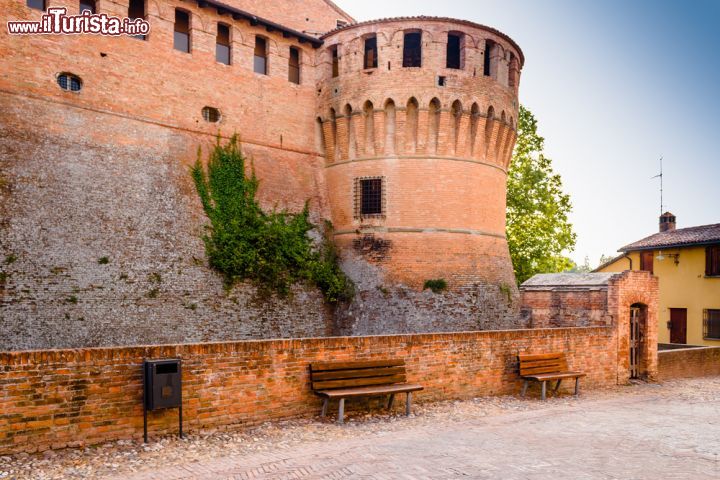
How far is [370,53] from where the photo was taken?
20391 millimetres

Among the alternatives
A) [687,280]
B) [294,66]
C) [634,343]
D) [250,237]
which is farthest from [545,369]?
[687,280]

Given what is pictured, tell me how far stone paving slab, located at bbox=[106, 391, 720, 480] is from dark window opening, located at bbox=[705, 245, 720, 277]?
58.2 ft

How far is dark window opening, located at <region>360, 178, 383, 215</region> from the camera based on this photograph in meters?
19.7

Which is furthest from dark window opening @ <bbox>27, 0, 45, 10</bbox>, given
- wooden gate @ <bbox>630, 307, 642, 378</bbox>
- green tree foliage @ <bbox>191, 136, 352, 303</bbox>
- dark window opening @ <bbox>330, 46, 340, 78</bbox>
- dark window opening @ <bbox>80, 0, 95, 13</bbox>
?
wooden gate @ <bbox>630, 307, 642, 378</bbox>

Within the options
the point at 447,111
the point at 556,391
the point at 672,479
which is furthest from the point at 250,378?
the point at 447,111

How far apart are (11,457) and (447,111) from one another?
16.6 meters

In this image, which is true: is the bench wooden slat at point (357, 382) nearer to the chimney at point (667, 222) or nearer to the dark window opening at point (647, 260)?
the dark window opening at point (647, 260)

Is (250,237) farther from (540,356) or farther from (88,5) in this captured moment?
(540,356)

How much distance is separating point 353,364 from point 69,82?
40.6ft

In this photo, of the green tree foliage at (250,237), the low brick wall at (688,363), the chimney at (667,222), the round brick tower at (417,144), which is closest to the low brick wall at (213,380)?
the low brick wall at (688,363)

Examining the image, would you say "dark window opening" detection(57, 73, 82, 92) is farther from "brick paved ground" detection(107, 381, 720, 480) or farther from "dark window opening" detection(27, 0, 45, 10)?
"brick paved ground" detection(107, 381, 720, 480)

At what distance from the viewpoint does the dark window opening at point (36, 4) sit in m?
15.0

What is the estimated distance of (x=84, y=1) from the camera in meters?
16.1

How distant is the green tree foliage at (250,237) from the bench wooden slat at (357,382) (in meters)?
8.28
